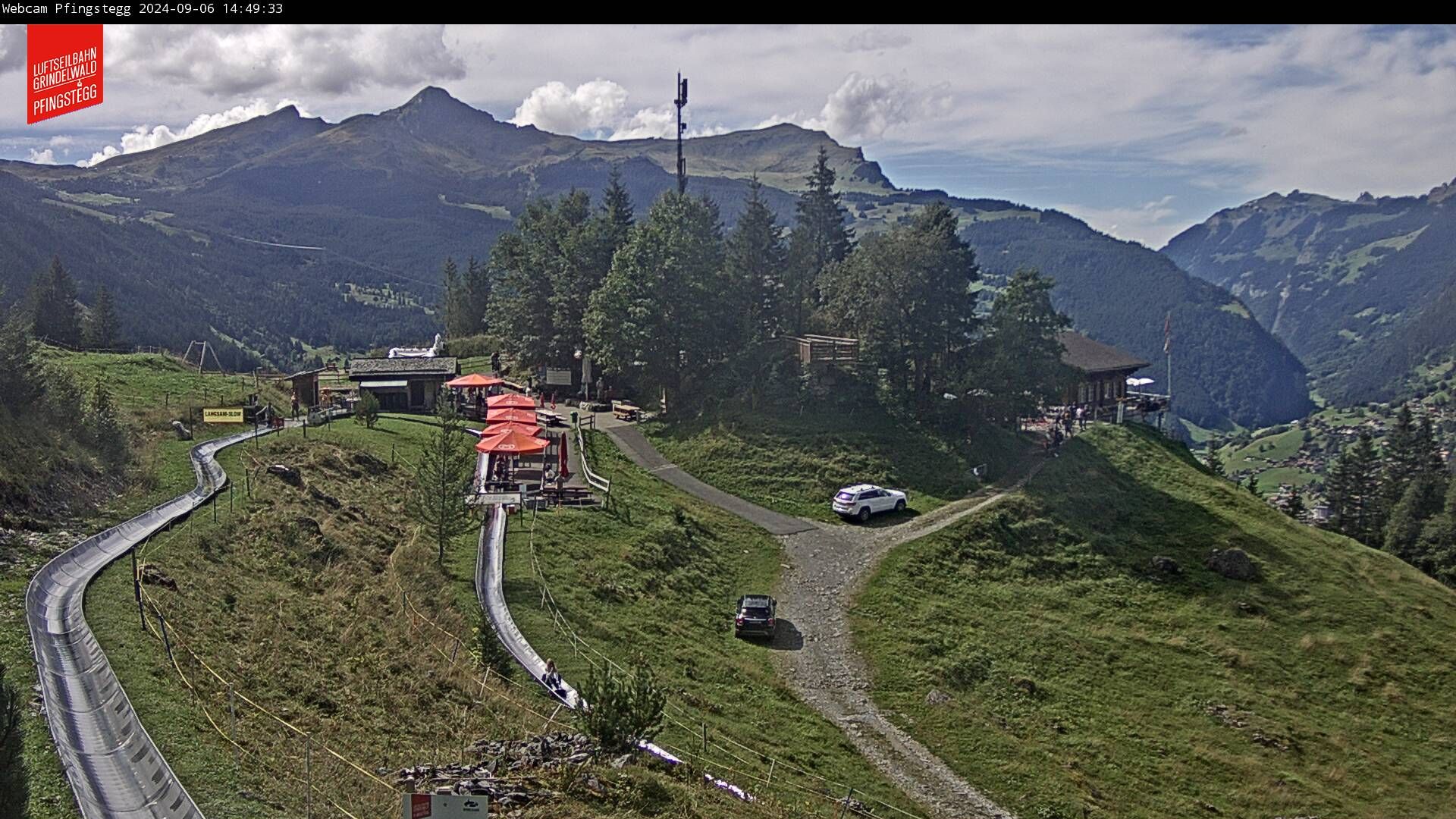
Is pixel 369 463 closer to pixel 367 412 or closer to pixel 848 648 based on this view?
pixel 367 412

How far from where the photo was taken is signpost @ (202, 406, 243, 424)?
41812 millimetres

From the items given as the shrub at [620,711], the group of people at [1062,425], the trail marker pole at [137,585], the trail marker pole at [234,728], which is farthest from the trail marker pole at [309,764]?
the group of people at [1062,425]

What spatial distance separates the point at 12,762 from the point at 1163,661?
30297 mm

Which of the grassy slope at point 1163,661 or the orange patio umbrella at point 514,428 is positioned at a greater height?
the orange patio umbrella at point 514,428

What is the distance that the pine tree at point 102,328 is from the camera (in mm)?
70062

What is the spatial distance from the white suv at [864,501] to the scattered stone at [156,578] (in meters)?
25.7

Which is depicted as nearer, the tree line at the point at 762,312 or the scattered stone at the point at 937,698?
the scattered stone at the point at 937,698

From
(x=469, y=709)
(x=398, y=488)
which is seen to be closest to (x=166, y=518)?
(x=398, y=488)

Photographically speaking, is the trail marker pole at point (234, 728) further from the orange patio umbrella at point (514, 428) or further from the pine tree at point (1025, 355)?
the pine tree at point (1025, 355)

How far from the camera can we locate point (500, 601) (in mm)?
24453

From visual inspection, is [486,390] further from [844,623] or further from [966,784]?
[966,784]

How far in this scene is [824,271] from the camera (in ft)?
200

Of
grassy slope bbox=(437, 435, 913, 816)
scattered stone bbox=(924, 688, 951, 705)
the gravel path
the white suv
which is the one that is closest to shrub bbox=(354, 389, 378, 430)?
the gravel path

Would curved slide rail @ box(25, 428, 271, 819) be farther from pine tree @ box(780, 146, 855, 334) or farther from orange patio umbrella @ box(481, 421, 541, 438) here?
pine tree @ box(780, 146, 855, 334)
